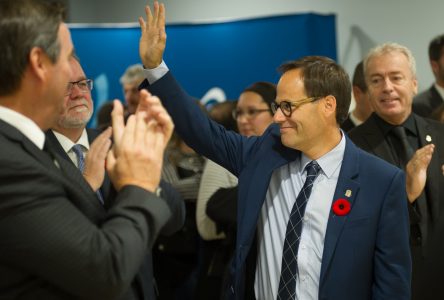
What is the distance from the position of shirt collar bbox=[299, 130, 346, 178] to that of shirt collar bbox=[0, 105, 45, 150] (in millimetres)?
1224

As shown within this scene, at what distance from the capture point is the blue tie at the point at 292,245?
7.42 ft

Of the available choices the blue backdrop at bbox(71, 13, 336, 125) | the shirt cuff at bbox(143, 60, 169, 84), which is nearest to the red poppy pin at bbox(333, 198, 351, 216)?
the shirt cuff at bbox(143, 60, 169, 84)

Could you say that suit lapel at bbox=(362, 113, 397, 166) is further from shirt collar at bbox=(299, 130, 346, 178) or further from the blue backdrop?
the blue backdrop

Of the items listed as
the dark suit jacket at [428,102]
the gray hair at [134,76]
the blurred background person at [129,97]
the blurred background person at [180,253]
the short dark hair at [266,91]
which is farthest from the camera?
the gray hair at [134,76]

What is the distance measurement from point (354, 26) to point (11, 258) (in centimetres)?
587

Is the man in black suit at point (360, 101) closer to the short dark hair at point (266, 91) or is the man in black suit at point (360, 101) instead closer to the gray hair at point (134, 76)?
the short dark hair at point (266, 91)

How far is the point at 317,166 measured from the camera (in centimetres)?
237

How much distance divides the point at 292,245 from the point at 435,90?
10.5 feet

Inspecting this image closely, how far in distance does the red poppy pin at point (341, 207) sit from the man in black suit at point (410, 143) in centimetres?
76

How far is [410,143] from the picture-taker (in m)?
3.22

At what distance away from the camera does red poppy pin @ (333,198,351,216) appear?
2244 millimetres

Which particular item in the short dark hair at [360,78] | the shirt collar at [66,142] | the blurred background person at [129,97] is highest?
the shirt collar at [66,142]

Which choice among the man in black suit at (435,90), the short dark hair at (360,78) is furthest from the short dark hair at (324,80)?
the man in black suit at (435,90)

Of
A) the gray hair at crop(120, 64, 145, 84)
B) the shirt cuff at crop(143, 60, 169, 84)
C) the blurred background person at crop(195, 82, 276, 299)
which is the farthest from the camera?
the gray hair at crop(120, 64, 145, 84)
